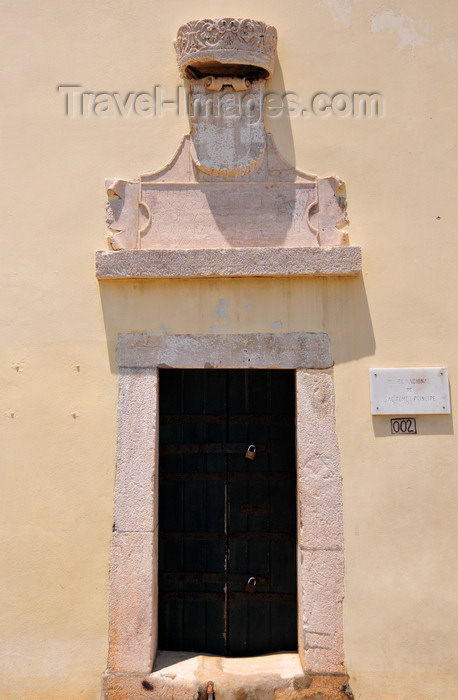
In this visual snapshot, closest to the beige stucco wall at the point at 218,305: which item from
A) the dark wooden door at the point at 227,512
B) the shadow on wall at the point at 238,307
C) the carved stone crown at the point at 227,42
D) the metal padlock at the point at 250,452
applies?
the shadow on wall at the point at 238,307

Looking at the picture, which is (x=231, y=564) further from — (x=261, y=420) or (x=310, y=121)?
(x=310, y=121)

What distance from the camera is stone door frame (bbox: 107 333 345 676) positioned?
3711 millimetres

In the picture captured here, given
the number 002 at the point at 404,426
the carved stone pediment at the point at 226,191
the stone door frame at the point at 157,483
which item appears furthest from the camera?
the carved stone pediment at the point at 226,191

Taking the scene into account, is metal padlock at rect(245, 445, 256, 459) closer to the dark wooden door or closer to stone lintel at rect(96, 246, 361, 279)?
the dark wooden door

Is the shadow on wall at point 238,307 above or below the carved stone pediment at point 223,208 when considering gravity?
below

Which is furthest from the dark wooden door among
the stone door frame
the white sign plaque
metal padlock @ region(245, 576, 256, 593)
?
the white sign plaque

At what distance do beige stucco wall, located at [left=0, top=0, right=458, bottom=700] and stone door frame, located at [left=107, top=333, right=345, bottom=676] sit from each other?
77 millimetres

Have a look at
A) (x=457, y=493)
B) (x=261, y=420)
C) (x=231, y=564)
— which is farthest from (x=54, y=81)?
(x=457, y=493)

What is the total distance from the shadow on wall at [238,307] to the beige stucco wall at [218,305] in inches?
0.5

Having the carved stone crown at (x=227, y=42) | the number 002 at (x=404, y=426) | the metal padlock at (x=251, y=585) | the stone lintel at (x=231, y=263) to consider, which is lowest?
the metal padlock at (x=251, y=585)

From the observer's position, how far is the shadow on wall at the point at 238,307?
12.7ft

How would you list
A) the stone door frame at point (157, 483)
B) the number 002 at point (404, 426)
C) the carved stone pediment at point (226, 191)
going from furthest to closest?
1. the carved stone pediment at point (226, 191)
2. the number 002 at point (404, 426)
3. the stone door frame at point (157, 483)

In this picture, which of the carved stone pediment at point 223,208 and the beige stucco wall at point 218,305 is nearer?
the beige stucco wall at point 218,305

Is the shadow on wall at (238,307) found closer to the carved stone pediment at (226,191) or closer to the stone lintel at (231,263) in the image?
the stone lintel at (231,263)
